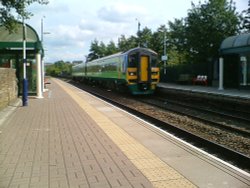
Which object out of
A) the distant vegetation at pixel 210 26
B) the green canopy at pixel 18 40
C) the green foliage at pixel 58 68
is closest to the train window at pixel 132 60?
the green canopy at pixel 18 40

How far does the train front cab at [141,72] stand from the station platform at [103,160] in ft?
49.2

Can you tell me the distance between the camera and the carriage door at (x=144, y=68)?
27516 millimetres

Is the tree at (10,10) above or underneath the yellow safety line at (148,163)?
above

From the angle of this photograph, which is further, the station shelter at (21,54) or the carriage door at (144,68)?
the carriage door at (144,68)

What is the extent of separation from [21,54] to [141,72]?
778cm

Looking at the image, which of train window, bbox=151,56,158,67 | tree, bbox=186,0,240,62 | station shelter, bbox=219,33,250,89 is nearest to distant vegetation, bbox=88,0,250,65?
tree, bbox=186,0,240,62

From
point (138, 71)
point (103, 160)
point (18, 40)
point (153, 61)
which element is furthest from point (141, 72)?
point (103, 160)

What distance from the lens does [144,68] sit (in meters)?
27.6

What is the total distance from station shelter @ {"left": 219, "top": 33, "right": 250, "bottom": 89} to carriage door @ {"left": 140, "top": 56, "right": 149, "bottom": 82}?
19.2ft

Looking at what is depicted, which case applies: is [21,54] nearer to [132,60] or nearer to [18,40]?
[18,40]

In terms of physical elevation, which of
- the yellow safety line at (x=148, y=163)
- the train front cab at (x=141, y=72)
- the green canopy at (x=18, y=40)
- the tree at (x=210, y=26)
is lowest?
the yellow safety line at (x=148, y=163)

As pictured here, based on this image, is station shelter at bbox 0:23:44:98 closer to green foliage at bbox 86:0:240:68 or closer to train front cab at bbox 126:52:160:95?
train front cab at bbox 126:52:160:95

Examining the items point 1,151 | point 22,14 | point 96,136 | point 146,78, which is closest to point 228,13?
point 146,78

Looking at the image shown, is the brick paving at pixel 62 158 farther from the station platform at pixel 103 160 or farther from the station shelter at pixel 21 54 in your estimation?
the station shelter at pixel 21 54
